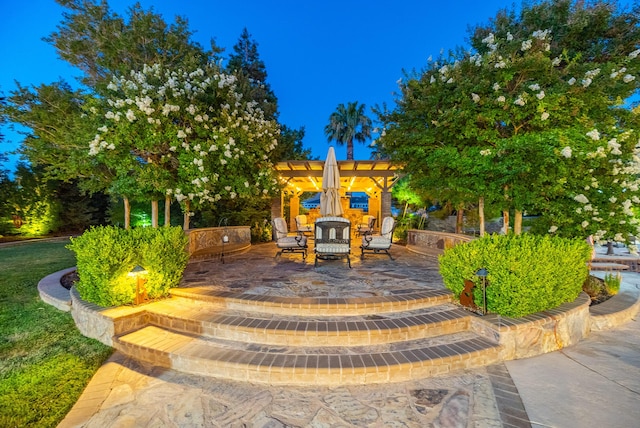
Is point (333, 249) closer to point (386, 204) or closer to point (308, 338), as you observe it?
point (308, 338)

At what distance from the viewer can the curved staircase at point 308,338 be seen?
2928 mm

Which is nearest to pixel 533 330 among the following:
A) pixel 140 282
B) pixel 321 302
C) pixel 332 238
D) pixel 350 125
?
pixel 321 302

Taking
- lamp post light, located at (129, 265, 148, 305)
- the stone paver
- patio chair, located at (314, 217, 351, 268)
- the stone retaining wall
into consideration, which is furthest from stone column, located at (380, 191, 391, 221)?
the stone retaining wall

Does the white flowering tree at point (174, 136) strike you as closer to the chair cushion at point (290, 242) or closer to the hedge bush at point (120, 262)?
the chair cushion at point (290, 242)

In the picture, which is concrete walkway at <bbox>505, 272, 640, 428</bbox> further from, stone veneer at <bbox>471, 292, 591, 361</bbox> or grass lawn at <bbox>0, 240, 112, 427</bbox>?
grass lawn at <bbox>0, 240, 112, 427</bbox>

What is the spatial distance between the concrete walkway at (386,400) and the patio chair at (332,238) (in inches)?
162

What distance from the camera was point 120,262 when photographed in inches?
155

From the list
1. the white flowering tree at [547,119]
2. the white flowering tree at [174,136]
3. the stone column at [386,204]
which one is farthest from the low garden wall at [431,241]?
the white flowering tree at [174,136]

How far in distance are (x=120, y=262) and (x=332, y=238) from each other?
446 centimetres

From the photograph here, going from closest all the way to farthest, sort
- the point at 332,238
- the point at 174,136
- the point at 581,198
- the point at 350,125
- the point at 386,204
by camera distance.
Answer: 1. the point at 581,198
2. the point at 174,136
3. the point at 332,238
4. the point at 386,204
5. the point at 350,125

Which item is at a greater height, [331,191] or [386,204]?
[331,191]

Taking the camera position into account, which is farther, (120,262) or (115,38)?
(115,38)

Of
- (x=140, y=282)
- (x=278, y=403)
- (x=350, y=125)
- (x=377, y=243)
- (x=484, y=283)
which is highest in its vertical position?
(x=350, y=125)

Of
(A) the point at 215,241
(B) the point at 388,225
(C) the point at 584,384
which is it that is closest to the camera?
(C) the point at 584,384
